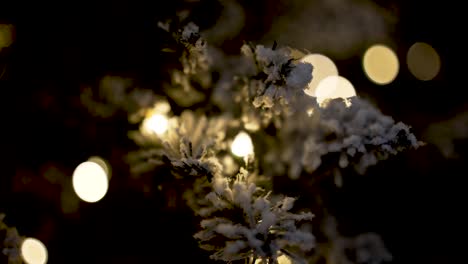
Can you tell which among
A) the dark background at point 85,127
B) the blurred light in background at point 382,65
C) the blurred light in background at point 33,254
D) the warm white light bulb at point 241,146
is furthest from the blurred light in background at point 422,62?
the blurred light in background at point 33,254

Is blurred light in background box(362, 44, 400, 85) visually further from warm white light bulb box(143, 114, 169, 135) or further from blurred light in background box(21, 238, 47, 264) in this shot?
blurred light in background box(21, 238, 47, 264)

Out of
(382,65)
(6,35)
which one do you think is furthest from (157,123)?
(382,65)

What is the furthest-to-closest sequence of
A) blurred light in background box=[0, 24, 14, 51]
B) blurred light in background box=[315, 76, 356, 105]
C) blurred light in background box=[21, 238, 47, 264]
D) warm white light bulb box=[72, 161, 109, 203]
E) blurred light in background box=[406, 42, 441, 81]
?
blurred light in background box=[406, 42, 441, 81]
warm white light bulb box=[72, 161, 109, 203]
blurred light in background box=[315, 76, 356, 105]
blurred light in background box=[21, 238, 47, 264]
blurred light in background box=[0, 24, 14, 51]

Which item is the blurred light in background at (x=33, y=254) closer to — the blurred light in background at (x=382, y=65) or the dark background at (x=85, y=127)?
the dark background at (x=85, y=127)

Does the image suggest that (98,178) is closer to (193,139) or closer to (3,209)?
(3,209)

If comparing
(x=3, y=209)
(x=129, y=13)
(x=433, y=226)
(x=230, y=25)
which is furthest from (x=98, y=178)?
(x=433, y=226)

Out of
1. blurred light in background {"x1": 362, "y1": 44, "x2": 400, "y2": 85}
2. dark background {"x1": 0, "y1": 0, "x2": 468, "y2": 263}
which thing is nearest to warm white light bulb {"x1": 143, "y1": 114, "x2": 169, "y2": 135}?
dark background {"x1": 0, "y1": 0, "x2": 468, "y2": 263}
